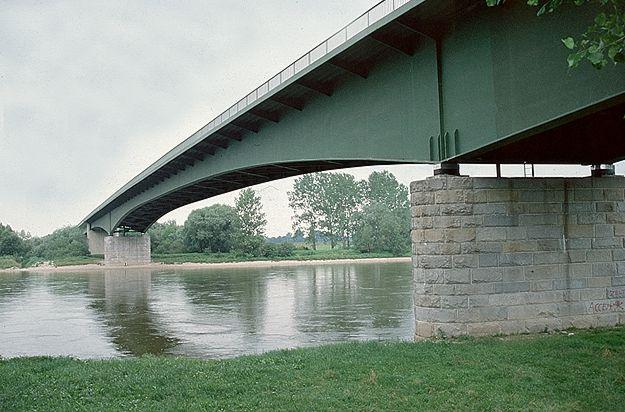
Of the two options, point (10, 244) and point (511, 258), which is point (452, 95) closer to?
point (511, 258)

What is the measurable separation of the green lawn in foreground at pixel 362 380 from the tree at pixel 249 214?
3512 inches

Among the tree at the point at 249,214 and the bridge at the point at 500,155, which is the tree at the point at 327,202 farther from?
the bridge at the point at 500,155

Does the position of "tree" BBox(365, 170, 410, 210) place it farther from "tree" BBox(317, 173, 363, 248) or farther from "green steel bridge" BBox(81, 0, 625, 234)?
"green steel bridge" BBox(81, 0, 625, 234)

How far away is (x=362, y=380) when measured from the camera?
9.42 meters

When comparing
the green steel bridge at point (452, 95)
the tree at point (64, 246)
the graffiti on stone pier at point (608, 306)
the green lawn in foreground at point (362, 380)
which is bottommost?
the green lawn in foreground at point (362, 380)

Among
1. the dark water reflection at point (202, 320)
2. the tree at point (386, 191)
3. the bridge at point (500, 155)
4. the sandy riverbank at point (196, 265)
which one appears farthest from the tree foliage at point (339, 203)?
the bridge at point (500, 155)

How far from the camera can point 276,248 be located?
328 feet

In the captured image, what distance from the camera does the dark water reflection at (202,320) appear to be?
61.4 ft

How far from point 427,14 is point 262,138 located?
13.1 meters

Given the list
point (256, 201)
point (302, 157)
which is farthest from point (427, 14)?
point (256, 201)

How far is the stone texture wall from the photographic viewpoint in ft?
275

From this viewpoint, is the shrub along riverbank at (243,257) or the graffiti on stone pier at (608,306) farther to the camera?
the shrub along riverbank at (243,257)

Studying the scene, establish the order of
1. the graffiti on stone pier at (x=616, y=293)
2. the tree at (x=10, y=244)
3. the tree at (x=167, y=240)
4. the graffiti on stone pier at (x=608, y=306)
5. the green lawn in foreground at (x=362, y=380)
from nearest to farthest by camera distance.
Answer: the green lawn in foreground at (x=362, y=380), the graffiti on stone pier at (x=608, y=306), the graffiti on stone pier at (x=616, y=293), the tree at (x=10, y=244), the tree at (x=167, y=240)

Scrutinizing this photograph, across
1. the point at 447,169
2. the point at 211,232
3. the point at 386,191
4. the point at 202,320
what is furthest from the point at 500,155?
the point at 386,191
